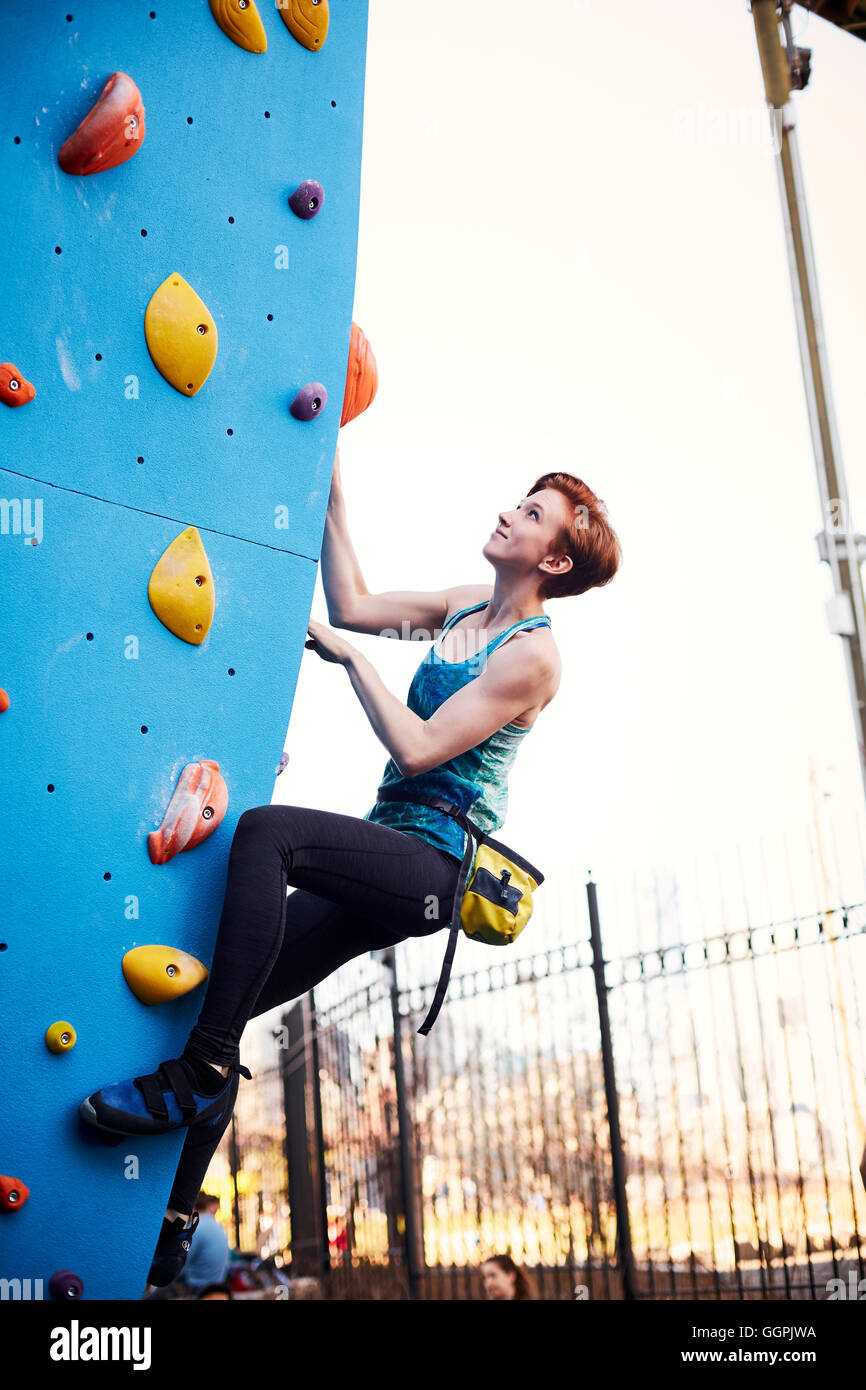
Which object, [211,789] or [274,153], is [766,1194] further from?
[274,153]

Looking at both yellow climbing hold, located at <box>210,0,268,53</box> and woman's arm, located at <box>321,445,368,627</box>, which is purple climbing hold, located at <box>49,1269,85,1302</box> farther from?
yellow climbing hold, located at <box>210,0,268,53</box>

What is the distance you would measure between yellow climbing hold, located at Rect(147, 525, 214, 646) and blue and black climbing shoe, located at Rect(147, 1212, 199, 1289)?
1.19m

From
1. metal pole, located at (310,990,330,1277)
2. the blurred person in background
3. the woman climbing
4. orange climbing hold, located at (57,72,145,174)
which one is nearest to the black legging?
the woman climbing

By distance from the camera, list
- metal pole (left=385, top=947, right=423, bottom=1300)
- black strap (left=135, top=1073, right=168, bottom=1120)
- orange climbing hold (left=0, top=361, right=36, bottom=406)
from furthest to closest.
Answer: metal pole (left=385, top=947, right=423, bottom=1300) < black strap (left=135, top=1073, right=168, bottom=1120) < orange climbing hold (left=0, top=361, right=36, bottom=406)

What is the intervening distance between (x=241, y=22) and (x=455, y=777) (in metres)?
1.60

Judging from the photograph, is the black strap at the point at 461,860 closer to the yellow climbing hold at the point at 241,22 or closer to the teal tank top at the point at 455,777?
the teal tank top at the point at 455,777

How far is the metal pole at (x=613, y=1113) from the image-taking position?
543 centimetres

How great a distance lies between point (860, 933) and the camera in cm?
534

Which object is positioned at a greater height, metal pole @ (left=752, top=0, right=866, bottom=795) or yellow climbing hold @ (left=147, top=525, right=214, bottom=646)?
metal pole @ (left=752, top=0, right=866, bottom=795)

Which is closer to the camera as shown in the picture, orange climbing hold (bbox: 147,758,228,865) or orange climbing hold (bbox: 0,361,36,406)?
orange climbing hold (bbox: 0,361,36,406)

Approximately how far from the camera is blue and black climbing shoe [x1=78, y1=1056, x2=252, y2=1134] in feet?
7.02

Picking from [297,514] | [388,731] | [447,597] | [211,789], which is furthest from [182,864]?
[447,597]

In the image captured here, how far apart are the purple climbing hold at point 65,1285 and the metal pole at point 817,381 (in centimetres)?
398

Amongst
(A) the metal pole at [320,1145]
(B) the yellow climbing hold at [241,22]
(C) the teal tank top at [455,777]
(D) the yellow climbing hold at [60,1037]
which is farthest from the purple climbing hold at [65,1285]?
(A) the metal pole at [320,1145]
